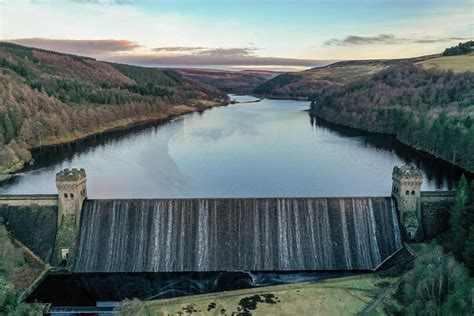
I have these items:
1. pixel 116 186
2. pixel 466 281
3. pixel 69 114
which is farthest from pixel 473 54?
pixel 466 281

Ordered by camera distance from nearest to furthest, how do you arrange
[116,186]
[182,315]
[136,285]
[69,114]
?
[182,315]
[136,285]
[116,186]
[69,114]

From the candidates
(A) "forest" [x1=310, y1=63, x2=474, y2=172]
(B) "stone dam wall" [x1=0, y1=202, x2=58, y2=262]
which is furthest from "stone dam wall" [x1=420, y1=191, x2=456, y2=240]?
(A) "forest" [x1=310, y1=63, x2=474, y2=172]

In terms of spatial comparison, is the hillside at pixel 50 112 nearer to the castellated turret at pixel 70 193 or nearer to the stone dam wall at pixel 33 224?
the stone dam wall at pixel 33 224

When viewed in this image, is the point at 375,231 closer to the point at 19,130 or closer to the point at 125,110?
the point at 19,130

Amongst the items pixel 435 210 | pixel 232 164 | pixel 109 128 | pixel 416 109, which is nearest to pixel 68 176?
pixel 435 210

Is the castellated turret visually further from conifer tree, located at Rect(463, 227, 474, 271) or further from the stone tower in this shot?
conifer tree, located at Rect(463, 227, 474, 271)

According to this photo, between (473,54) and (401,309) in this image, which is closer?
(401,309)

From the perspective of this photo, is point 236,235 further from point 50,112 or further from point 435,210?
point 50,112
